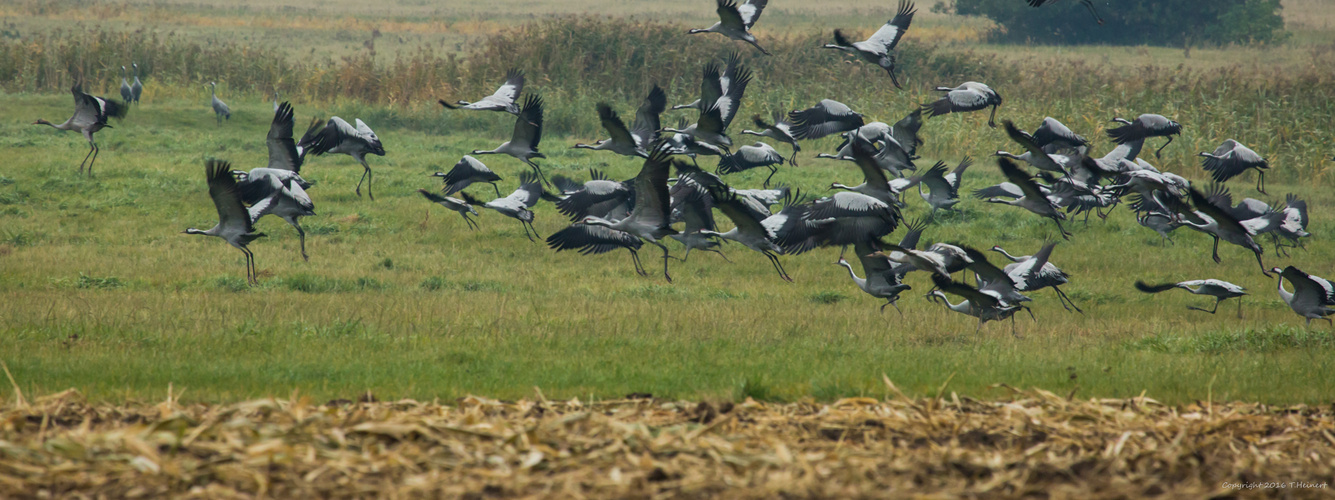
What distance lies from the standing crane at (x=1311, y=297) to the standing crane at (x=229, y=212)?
9684mm

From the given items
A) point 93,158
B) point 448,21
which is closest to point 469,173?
point 93,158

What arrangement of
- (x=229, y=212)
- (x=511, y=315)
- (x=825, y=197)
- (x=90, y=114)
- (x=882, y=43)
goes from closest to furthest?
1. (x=511, y=315)
2. (x=229, y=212)
3. (x=825, y=197)
4. (x=882, y=43)
5. (x=90, y=114)

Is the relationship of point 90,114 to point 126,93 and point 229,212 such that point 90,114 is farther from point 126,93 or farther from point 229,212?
point 229,212

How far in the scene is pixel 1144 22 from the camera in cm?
5016

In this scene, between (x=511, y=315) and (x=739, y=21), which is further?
(x=739, y=21)

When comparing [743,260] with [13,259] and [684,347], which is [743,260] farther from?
[13,259]

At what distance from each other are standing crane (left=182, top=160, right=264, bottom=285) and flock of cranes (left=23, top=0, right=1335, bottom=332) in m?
0.02

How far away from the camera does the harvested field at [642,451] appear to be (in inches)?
174

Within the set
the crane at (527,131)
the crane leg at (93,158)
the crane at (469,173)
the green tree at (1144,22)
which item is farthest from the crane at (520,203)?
the green tree at (1144,22)

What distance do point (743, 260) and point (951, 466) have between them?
9.26 metres

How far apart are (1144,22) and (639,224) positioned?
46.0 meters

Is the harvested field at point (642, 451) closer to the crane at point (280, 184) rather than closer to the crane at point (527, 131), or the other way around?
the crane at point (280, 184)

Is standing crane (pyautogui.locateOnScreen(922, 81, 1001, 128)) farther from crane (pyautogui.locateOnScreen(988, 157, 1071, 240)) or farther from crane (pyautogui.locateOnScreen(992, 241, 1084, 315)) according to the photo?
crane (pyautogui.locateOnScreen(992, 241, 1084, 315))

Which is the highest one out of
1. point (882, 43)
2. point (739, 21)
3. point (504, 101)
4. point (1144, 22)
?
point (739, 21)
